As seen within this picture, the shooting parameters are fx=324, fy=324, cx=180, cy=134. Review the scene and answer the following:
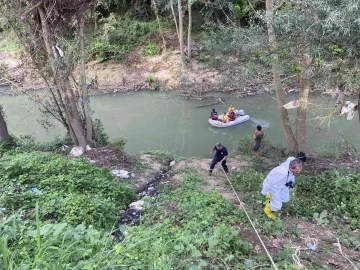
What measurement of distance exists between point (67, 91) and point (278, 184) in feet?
19.8

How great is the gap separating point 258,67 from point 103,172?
4001 millimetres

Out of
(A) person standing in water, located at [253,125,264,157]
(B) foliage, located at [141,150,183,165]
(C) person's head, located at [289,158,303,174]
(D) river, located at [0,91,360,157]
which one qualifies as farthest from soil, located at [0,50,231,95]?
(C) person's head, located at [289,158,303,174]

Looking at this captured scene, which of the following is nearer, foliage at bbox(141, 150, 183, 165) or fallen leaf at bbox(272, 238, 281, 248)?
fallen leaf at bbox(272, 238, 281, 248)

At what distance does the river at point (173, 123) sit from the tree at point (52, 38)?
2130 mm

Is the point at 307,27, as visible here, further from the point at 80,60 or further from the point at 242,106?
the point at 242,106

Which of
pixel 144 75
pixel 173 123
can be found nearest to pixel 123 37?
pixel 144 75

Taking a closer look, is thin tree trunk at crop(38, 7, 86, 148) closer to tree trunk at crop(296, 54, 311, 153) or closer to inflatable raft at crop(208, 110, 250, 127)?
inflatable raft at crop(208, 110, 250, 127)

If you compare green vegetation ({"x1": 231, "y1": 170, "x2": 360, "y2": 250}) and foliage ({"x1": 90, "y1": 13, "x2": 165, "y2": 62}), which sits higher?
foliage ({"x1": 90, "y1": 13, "x2": 165, "y2": 62})

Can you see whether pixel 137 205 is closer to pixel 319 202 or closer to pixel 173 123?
pixel 319 202

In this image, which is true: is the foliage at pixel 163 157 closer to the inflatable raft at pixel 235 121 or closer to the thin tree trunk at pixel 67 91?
the thin tree trunk at pixel 67 91

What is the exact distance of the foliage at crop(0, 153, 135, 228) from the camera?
4.50 metres

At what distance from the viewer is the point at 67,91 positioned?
8.44 meters

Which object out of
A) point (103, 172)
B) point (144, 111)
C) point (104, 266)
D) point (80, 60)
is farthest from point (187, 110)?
point (104, 266)

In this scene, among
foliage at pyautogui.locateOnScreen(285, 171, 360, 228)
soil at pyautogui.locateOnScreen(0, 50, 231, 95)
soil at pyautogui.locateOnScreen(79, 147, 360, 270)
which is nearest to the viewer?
soil at pyautogui.locateOnScreen(79, 147, 360, 270)
